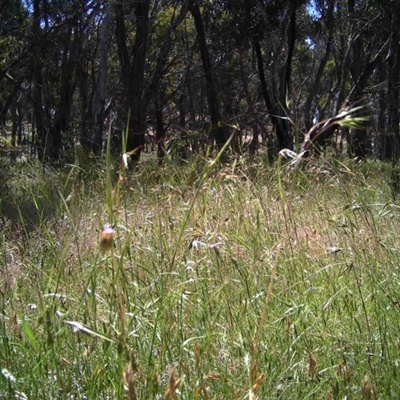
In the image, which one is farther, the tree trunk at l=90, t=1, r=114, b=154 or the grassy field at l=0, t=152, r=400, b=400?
the tree trunk at l=90, t=1, r=114, b=154

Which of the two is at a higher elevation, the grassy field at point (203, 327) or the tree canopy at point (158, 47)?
the tree canopy at point (158, 47)

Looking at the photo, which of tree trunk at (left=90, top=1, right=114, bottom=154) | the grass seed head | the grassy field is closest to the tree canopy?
tree trunk at (left=90, top=1, right=114, bottom=154)

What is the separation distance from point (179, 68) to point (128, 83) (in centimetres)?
1057

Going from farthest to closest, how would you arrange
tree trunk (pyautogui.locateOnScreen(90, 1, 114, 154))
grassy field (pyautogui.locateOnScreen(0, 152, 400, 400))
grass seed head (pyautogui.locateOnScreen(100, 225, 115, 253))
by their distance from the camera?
tree trunk (pyautogui.locateOnScreen(90, 1, 114, 154)), grassy field (pyautogui.locateOnScreen(0, 152, 400, 400)), grass seed head (pyautogui.locateOnScreen(100, 225, 115, 253))

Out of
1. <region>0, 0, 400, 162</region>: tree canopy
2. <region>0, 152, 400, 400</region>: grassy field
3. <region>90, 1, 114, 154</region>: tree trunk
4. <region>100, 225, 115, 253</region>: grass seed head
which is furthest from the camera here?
<region>0, 0, 400, 162</region>: tree canopy

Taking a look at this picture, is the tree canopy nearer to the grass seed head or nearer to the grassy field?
the grassy field

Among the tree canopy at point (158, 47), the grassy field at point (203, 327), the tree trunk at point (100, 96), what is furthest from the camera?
the tree canopy at point (158, 47)

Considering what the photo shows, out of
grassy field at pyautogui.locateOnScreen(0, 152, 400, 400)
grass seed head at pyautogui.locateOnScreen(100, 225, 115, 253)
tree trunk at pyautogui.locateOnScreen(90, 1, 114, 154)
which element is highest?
tree trunk at pyautogui.locateOnScreen(90, 1, 114, 154)

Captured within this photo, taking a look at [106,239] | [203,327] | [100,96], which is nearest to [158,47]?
[100,96]

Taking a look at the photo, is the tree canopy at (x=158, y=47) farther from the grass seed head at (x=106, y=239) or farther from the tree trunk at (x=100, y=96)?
the grass seed head at (x=106, y=239)

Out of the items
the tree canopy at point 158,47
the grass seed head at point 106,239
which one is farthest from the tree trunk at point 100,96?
the grass seed head at point 106,239

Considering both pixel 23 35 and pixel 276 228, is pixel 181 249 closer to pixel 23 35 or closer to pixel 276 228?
pixel 276 228

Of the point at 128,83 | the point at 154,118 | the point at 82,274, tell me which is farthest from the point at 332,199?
the point at 154,118

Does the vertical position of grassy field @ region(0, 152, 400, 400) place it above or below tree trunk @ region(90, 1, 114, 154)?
below
